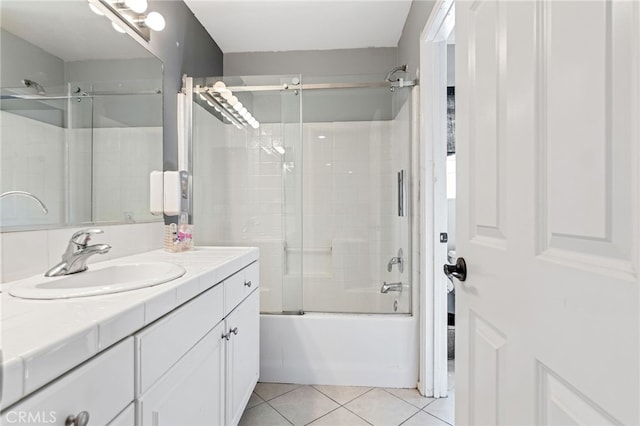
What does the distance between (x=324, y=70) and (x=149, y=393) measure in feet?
9.01

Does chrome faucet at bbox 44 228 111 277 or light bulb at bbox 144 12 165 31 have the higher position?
light bulb at bbox 144 12 165 31

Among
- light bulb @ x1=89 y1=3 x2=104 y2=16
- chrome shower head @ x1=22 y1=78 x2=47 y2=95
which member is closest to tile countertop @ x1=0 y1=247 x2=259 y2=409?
chrome shower head @ x1=22 y1=78 x2=47 y2=95

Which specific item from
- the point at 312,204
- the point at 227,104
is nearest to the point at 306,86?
the point at 227,104

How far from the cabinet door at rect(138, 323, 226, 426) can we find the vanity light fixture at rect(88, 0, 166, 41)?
4.95ft

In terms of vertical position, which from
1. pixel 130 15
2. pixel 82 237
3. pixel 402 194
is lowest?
pixel 82 237

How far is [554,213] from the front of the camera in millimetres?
537

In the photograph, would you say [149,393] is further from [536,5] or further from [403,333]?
[403,333]

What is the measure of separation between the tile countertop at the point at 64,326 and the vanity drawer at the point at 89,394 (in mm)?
18

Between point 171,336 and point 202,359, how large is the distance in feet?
0.83

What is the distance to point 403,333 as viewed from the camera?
194cm

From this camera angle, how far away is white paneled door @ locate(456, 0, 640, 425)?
0.41 meters

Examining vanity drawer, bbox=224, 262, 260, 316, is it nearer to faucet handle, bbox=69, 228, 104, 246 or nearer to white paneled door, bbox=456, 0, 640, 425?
faucet handle, bbox=69, 228, 104, 246

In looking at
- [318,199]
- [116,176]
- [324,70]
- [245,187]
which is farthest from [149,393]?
[324,70]

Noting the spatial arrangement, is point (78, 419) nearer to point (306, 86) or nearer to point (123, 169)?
point (123, 169)
